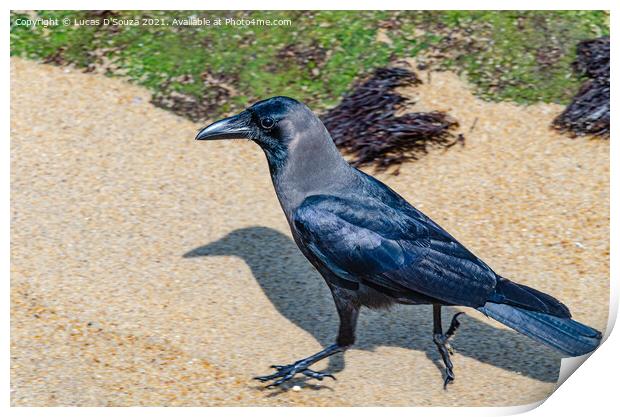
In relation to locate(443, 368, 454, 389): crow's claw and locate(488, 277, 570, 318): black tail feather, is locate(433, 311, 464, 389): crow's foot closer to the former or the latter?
locate(443, 368, 454, 389): crow's claw

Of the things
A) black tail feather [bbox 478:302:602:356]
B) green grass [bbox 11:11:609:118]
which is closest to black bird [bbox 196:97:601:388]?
black tail feather [bbox 478:302:602:356]

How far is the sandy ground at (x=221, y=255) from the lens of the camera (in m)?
5.91

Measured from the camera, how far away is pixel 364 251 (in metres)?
5.55

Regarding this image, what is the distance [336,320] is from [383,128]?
213 cm

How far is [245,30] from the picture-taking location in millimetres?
8977

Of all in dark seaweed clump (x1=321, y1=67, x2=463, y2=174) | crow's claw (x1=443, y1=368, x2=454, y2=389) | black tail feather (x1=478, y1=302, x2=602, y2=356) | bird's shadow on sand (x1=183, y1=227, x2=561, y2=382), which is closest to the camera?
black tail feather (x1=478, y1=302, x2=602, y2=356)

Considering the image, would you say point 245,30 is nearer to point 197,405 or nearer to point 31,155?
point 31,155

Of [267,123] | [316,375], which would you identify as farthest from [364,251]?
[267,123]

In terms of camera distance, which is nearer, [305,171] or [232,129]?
[305,171]

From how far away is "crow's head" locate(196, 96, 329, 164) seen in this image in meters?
5.74

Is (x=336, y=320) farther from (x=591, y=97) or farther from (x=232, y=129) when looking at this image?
(x=591, y=97)

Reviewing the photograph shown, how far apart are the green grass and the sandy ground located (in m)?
0.28

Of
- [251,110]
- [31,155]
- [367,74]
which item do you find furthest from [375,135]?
[31,155]

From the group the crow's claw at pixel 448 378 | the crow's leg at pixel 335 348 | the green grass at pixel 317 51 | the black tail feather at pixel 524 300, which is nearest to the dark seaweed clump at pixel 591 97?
the green grass at pixel 317 51
